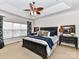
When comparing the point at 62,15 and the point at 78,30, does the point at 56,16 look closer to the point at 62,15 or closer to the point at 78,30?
the point at 62,15

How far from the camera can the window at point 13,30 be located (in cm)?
609

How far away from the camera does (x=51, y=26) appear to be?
23.4ft

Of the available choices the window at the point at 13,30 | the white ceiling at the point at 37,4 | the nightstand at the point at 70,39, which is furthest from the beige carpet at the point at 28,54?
the white ceiling at the point at 37,4

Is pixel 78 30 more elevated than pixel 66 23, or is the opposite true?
pixel 66 23

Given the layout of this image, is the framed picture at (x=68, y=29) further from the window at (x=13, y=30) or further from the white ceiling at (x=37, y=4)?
the window at (x=13, y=30)

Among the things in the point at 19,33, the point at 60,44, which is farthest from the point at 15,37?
the point at 60,44

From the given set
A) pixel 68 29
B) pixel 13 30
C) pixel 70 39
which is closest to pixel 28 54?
pixel 70 39

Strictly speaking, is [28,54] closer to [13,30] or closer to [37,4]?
[37,4]

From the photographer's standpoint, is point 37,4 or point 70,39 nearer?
point 37,4

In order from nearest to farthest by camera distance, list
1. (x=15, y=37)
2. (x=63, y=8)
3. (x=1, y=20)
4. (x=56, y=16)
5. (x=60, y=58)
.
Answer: (x=60, y=58), (x=63, y=8), (x=1, y=20), (x=56, y=16), (x=15, y=37)

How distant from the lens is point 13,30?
7.02m

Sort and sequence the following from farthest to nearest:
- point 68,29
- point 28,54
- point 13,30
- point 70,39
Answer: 1. point 13,30
2. point 68,29
3. point 70,39
4. point 28,54

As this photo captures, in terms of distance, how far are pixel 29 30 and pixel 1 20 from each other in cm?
415

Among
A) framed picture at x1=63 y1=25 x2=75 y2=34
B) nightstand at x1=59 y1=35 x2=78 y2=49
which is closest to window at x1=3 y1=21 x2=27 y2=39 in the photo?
nightstand at x1=59 y1=35 x2=78 y2=49
